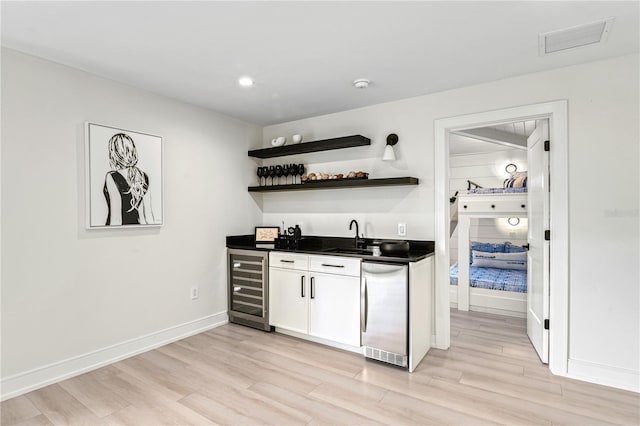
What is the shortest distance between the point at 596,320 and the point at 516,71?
6.57 ft

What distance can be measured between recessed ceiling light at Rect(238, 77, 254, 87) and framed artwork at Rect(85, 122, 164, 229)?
986 mm

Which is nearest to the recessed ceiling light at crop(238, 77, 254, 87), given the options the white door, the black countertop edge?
the black countertop edge

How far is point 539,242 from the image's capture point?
9.98ft

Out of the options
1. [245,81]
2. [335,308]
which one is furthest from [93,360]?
[245,81]

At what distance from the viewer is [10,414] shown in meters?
2.19

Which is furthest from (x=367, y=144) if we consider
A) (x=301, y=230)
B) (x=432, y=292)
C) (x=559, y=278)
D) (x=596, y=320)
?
(x=596, y=320)

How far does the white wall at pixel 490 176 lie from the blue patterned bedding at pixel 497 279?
901mm

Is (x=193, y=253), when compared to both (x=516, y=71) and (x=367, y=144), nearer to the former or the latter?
(x=367, y=144)

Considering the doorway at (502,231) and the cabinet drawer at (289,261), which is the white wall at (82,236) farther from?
the doorway at (502,231)

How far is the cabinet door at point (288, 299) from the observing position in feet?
11.3

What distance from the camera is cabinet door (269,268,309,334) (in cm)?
343

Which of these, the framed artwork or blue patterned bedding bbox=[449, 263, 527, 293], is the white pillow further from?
the framed artwork

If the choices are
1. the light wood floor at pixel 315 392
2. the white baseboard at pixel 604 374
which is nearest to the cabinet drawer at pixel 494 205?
the light wood floor at pixel 315 392

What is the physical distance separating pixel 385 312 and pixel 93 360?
2418mm
